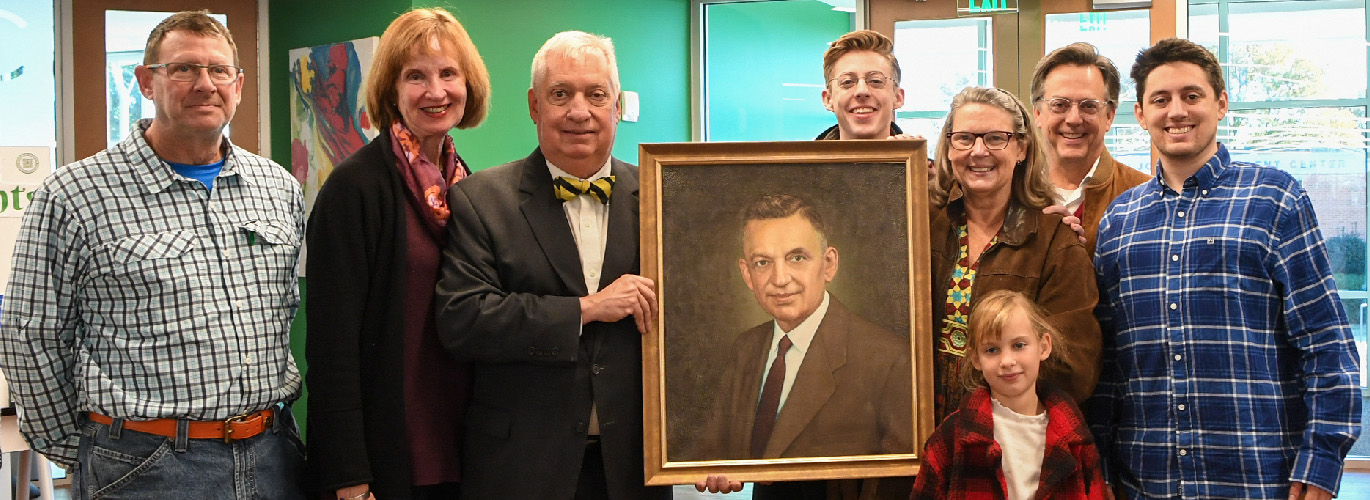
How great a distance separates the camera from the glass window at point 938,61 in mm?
6098

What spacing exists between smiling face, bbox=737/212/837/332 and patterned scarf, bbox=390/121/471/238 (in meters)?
0.73

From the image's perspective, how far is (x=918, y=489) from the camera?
93.8 inches

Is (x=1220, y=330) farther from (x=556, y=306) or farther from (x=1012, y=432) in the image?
(x=556, y=306)

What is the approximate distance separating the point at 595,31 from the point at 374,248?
4.83 meters

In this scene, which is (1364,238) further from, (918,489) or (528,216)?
(528,216)

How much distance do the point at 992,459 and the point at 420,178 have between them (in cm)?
146

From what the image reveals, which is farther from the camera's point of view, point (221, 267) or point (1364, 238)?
point (1364, 238)

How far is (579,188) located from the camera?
98.2 inches

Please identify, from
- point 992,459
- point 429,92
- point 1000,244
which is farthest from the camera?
point 429,92

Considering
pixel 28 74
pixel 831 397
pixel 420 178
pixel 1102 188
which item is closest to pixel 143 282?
pixel 420 178

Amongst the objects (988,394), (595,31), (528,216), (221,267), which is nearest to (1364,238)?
(595,31)

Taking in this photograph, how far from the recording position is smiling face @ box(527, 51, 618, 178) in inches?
96.9

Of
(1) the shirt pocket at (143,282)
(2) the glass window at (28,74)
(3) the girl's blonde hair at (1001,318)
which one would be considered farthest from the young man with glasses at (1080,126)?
(2) the glass window at (28,74)

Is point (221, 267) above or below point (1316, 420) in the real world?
above
